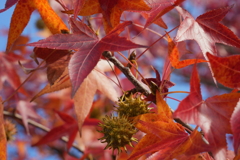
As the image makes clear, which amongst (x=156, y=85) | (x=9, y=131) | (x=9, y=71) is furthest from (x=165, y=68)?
(x=9, y=131)

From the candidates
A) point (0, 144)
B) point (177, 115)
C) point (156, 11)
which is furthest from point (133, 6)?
point (0, 144)

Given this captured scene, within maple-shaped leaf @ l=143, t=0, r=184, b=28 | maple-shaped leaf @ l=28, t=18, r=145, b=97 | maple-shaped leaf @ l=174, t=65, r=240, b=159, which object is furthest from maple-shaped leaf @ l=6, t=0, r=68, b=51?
maple-shaped leaf @ l=174, t=65, r=240, b=159

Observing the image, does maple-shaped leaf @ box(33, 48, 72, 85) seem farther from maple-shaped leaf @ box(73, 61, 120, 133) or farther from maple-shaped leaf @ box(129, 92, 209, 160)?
maple-shaped leaf @ box(129, 92, 209, 160)

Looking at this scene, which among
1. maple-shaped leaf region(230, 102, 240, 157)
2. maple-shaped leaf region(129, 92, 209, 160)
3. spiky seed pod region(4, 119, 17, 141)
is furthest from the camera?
spiky seed pod region(4, 119, 17, 141)

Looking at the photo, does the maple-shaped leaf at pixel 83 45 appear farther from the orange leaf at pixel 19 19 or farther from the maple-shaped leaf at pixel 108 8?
the orange leaf at pixel 19 19

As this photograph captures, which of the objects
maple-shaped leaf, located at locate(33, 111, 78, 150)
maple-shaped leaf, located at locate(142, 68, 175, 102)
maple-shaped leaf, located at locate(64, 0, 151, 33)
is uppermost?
maple-shaped leaf, located at locate(64, 0, 151, 33)

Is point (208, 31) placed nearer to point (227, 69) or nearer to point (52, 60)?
point (227, 69)

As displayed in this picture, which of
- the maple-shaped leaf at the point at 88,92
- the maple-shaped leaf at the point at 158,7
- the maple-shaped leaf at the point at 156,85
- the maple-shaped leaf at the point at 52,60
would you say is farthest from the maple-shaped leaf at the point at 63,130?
the maple-shaped leaf at the point at 158,7
